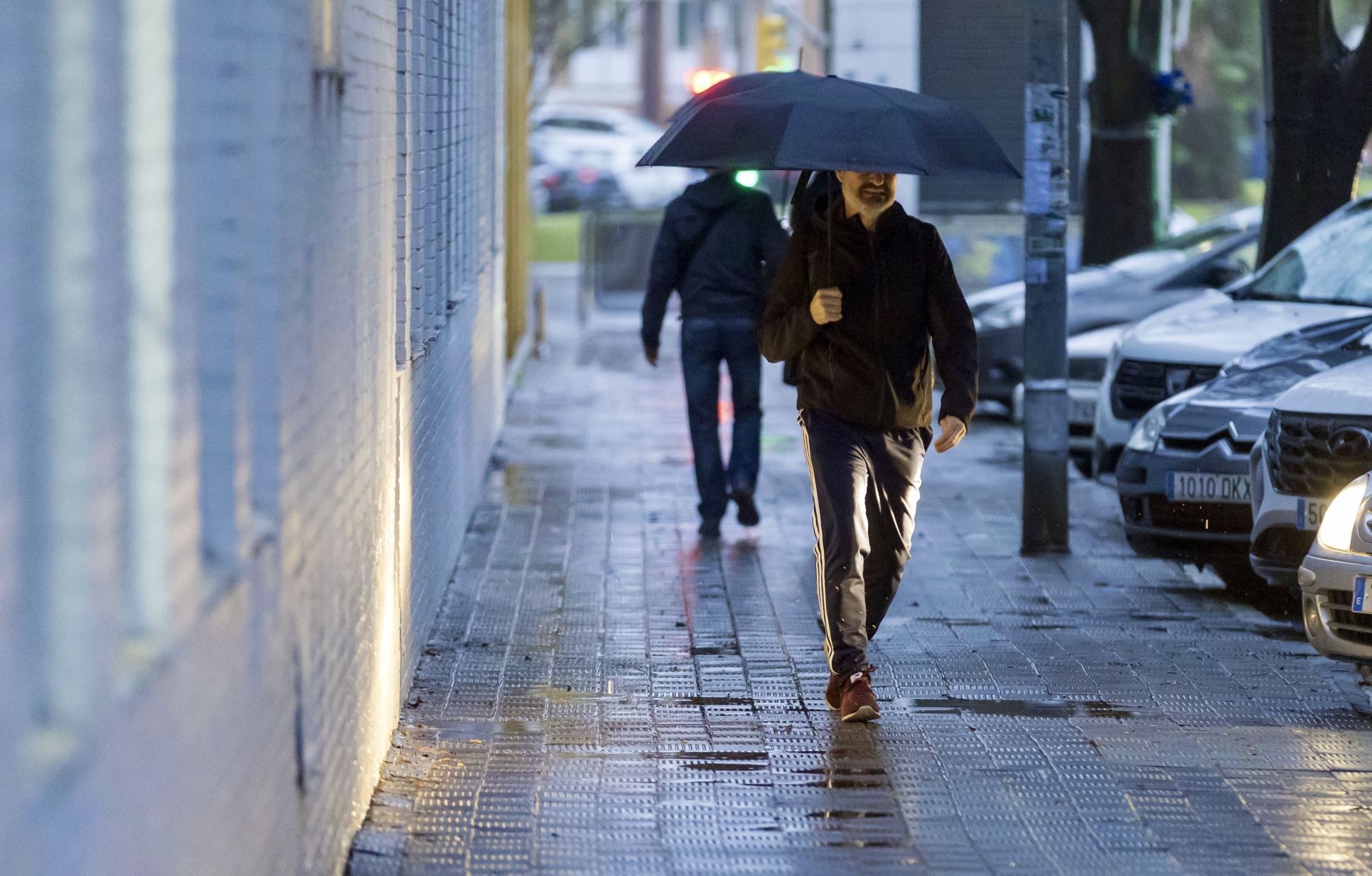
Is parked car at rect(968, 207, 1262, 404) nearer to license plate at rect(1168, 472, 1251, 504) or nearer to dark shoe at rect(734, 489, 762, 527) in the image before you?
dark shoe at rect(734, 489, 762, 527)

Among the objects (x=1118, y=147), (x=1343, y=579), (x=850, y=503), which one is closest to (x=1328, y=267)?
(x=1343, y=579)

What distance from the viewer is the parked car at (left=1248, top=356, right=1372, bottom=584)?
720cm

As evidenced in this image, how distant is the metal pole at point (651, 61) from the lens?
59.0m

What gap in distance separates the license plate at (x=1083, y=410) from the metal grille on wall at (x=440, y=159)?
3747 mm

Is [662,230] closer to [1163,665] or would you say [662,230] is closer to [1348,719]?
[1163,665]

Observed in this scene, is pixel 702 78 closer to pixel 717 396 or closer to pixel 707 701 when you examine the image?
pixel 717 396

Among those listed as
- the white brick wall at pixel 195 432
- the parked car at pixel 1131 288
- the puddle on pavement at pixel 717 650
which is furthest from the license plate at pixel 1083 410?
the white brick wall at pixel 195 432

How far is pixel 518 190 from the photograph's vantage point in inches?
666

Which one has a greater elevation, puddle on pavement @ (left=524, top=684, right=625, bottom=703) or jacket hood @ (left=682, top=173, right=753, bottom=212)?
jacket hood @ (left=682, top=173, right=753, bottom=212)

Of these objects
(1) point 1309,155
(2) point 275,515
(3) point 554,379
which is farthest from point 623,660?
(3) point 554,379

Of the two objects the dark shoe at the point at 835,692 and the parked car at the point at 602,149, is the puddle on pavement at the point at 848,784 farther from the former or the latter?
the parked car at the point at 602,149

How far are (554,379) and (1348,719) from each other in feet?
34.5

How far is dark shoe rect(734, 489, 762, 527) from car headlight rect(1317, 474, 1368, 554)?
11.9 feet

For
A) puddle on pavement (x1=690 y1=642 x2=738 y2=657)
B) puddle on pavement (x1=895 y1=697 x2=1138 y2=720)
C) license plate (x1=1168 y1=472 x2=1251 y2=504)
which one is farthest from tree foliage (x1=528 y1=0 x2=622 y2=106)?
puddle on pavement (x1=895 y1=697 x2=1138 y2=720)
